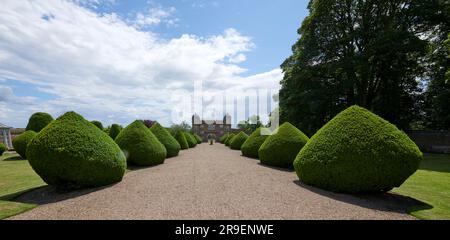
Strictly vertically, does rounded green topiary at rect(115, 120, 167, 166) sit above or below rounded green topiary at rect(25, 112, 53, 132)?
below

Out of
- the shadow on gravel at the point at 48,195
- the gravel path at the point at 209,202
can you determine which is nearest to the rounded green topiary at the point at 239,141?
the gravel path at the point at 209,202

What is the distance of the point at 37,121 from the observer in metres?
18.0

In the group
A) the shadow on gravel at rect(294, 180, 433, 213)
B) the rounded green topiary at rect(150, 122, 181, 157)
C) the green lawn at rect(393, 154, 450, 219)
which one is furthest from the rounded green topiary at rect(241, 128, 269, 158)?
the shadow on gravel at rect(294, 180, 433, 213)

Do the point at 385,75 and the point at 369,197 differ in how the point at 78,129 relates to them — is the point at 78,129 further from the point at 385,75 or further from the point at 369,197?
the point at 385,75

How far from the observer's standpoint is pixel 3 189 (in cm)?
660

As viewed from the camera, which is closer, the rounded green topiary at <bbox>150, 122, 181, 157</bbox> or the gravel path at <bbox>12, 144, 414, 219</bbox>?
the gravel path at <bbox>12, 144, 414, 219</bbox>

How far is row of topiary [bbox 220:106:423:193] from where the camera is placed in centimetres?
542

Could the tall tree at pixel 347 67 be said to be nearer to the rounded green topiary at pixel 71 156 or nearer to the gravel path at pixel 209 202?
the gravel path at pixel 209 202

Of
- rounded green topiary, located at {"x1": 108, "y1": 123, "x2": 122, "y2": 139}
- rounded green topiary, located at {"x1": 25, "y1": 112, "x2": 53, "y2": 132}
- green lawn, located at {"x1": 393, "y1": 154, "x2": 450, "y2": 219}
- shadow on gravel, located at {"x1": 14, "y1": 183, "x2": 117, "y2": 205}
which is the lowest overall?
green lawn, located at {"x1": 393, "y1": 154, "x2": 450, "y2": 219}

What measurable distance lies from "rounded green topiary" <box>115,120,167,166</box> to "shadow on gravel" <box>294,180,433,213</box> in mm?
7216

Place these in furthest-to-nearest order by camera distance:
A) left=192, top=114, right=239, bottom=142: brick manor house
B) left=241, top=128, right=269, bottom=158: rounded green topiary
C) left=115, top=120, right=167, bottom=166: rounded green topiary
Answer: left=192, top=114, right=239, bottom=142: brick manor house, left=241, top=128, right=269, bottom=158: rounded green topiary, left=115, top=120, right=167, bottom=166: rounded green topiary

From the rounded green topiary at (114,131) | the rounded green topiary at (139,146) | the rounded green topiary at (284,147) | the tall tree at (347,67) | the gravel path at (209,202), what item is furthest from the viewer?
the tall tree at (347,67)

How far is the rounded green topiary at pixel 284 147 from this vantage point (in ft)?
33.2

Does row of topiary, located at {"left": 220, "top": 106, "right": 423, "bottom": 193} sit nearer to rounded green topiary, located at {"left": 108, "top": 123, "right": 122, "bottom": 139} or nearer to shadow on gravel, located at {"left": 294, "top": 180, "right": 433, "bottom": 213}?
shadow on gravel, located at {"left": 294, "top": 180, "right": 433, "bottom": 213}
